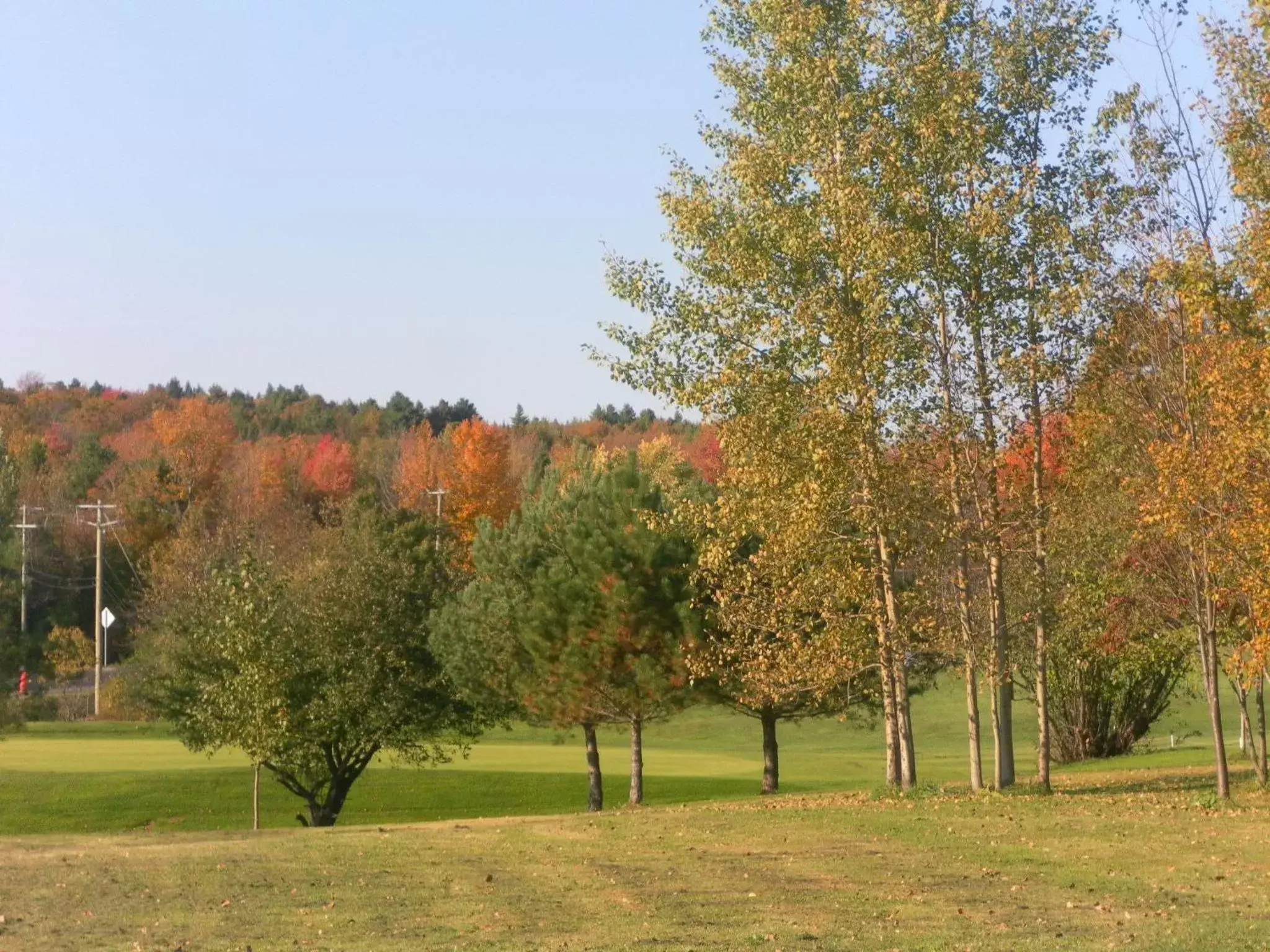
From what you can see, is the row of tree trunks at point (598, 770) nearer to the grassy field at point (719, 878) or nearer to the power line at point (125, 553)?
the grassy field at point (719, 878)

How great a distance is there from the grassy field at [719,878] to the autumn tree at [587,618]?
5.60 meters

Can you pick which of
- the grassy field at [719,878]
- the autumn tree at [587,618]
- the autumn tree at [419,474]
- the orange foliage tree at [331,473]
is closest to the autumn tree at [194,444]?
the orange foliage tree at [331,473]

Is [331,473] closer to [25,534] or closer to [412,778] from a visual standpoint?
[25,534]

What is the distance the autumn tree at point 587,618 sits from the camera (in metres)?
30.7

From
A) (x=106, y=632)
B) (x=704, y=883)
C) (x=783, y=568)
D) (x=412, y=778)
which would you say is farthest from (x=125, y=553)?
(x=704, y=883)

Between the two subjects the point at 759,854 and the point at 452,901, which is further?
the point at 759,854

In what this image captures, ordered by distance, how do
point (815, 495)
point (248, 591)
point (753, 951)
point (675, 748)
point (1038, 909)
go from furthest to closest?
point (675, 748), point (248, 591), point (815, 495), point (1038, 909), point (753, 951)

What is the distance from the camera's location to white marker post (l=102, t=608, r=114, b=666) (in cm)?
6694

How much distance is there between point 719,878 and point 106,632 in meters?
66.5

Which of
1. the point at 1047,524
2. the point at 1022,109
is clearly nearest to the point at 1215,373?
the point at 1047,524

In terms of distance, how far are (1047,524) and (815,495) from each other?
11.5ft

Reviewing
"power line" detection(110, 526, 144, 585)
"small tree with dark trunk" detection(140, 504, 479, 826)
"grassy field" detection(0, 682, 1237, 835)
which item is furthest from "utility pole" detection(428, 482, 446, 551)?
"power line" detection(110, 526, 144, 585)

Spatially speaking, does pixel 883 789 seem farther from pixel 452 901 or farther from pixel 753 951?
pixel 753 951

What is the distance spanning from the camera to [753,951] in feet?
34.3
